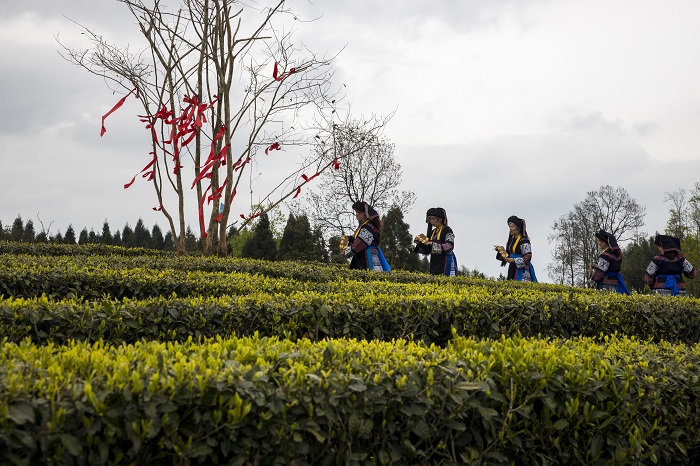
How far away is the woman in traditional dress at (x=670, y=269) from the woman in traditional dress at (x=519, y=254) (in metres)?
2.62

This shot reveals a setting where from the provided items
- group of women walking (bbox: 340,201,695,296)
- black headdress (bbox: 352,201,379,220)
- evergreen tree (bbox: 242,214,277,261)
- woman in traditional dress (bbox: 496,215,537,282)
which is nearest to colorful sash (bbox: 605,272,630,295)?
group of women walking (bbox: 340,201,695,296)

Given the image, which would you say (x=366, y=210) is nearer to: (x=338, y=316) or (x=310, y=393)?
(x=338, y=316)

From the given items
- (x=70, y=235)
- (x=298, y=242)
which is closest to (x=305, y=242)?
(x=298, y=242)

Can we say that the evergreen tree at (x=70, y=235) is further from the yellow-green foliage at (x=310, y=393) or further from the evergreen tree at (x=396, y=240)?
the yellow-green foliage at (x=310, y=393)

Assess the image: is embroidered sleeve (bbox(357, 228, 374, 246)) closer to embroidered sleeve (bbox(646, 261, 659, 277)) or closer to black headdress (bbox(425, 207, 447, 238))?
→ black headdress (bbox(425, 207, 447, 238))

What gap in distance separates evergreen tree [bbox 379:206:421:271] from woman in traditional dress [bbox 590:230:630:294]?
1615cm

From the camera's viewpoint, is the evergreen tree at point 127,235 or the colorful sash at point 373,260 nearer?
the colorful sash at point 373,260

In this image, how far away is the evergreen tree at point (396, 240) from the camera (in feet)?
101

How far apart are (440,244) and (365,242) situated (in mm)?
2517

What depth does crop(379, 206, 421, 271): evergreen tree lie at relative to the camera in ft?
101

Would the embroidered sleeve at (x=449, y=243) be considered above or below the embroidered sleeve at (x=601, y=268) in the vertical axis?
above

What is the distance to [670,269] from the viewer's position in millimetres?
13930

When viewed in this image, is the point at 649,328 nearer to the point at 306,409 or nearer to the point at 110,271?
the point at 306,409

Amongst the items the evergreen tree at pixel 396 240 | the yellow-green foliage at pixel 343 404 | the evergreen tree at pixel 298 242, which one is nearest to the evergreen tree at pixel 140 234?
the evergreen tree at pixel 298 242
